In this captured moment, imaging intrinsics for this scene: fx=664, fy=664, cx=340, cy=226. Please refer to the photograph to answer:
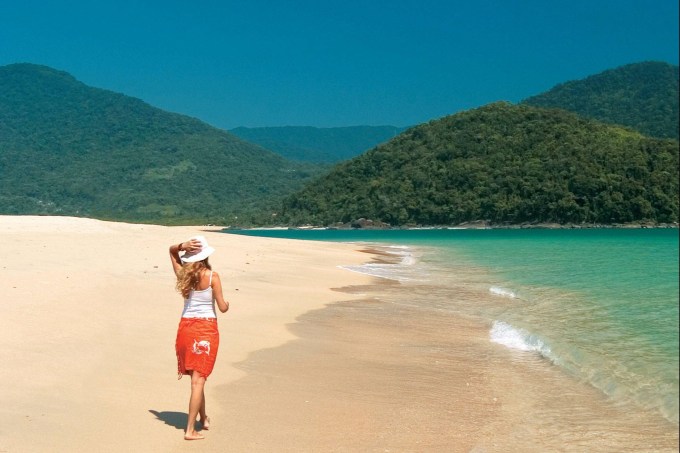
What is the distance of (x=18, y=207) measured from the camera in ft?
555

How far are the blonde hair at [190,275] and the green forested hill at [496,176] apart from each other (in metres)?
75.6

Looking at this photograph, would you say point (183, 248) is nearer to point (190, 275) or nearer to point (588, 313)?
point (190, 275)

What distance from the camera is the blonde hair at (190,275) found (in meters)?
6.05

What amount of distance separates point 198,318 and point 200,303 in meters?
0.14

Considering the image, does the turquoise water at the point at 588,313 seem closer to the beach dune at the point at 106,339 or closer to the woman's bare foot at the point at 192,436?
the woman's bare foot at the point at 192,436

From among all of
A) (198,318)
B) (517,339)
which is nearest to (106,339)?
(198,318)

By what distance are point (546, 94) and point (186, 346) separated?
202239 mm

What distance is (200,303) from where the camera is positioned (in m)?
6.12

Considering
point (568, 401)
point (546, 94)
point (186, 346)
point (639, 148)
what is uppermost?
point (546, 94)

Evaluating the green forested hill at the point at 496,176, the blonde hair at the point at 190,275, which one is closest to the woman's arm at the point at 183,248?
the blonde hair at the point at 190,275

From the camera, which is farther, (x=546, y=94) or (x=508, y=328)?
(x=546, y=94)

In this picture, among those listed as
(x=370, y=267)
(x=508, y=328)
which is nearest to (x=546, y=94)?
(x=370, y=267)

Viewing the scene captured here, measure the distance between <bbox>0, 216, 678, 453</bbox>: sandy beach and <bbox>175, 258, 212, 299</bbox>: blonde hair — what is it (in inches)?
51.6

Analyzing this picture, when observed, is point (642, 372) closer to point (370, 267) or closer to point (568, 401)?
point (568, 401)
